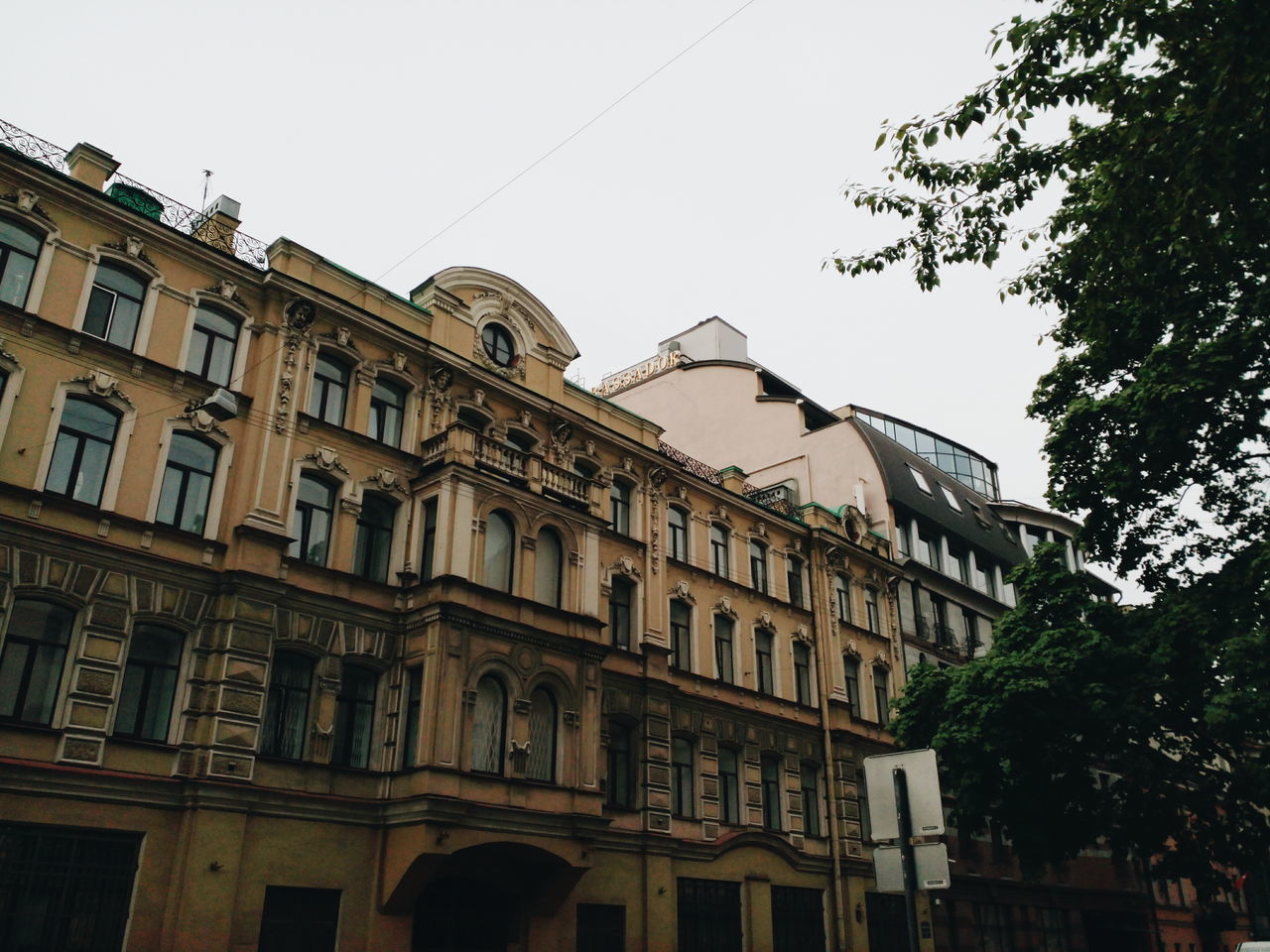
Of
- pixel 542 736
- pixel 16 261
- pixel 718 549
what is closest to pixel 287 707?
pixel 542 736

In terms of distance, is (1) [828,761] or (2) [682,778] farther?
(1) [828,761]

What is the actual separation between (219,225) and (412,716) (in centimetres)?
1139

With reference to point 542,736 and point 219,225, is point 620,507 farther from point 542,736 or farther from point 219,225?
point 219,225

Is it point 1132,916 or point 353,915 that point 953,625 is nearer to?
point 1132,916

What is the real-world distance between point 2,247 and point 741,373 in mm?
Answer: 29613

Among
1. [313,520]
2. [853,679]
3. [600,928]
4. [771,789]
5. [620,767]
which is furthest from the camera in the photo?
[853,679]

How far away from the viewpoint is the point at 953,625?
138 ft

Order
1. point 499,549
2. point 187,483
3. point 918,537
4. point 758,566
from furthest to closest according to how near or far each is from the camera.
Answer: point 918,537 < point 758,566 < point 499,549 < point 187,483

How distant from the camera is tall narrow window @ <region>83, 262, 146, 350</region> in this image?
19859mm

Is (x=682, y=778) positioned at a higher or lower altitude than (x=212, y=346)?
lower

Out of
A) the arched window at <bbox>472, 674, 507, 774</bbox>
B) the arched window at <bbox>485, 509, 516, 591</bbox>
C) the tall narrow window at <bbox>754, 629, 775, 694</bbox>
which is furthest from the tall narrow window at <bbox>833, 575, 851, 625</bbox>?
the arched window at <bbox>472, 674, 507, 774</bbox>

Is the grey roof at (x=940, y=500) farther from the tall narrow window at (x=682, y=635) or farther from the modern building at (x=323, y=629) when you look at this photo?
the modern building at (x=323, y=629)

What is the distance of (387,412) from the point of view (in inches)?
958

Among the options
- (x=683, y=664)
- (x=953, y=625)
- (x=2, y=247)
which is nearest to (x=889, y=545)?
(x=953, y=625)
